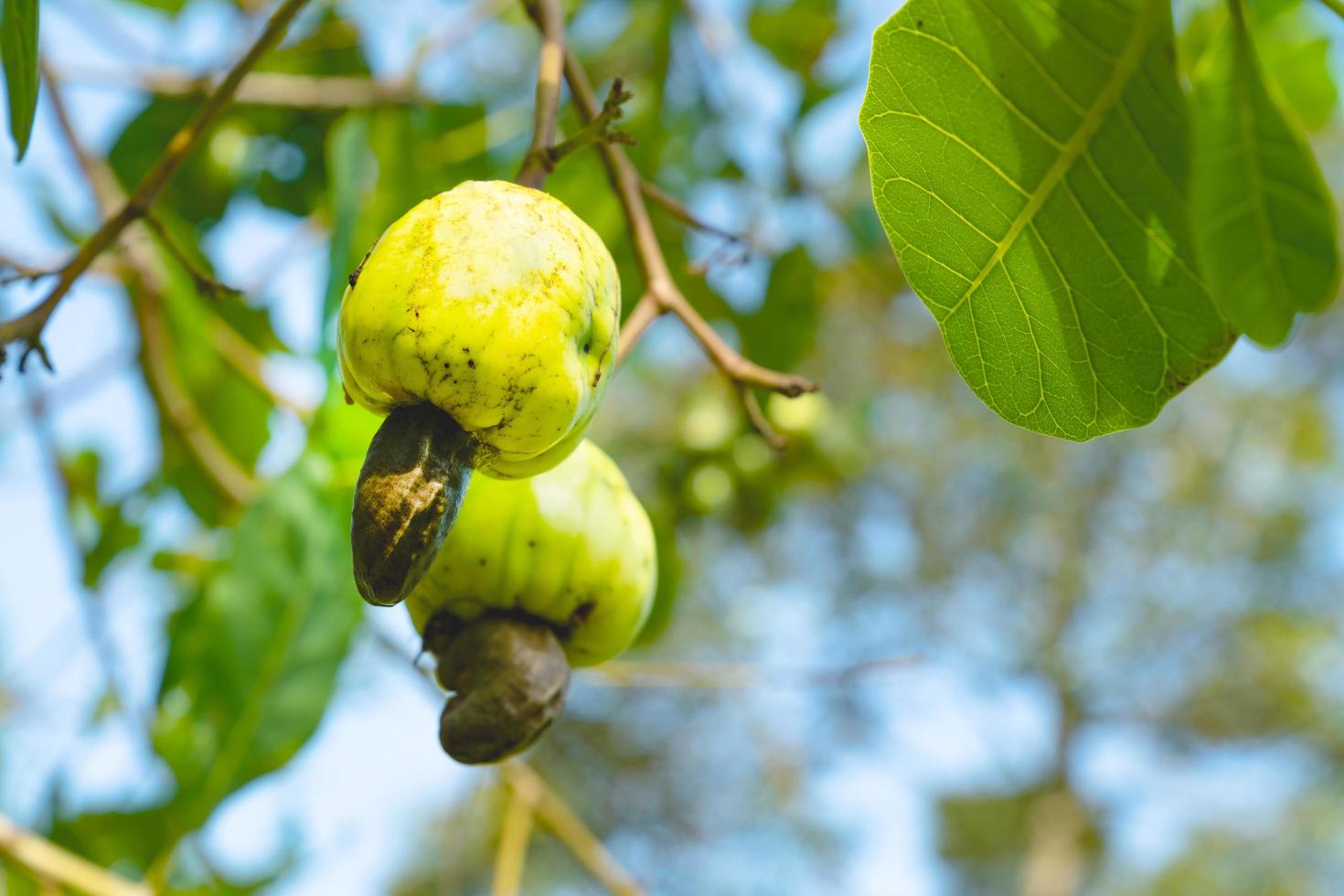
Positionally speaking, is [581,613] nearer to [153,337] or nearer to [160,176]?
[160,176]

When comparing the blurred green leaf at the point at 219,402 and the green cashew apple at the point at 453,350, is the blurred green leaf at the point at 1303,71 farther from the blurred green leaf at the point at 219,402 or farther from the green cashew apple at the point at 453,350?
the blurred green leaf at the point at 219,402

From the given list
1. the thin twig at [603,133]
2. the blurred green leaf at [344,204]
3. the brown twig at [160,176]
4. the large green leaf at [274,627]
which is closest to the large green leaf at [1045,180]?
the thin twig at [603,133]

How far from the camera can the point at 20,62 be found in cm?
67

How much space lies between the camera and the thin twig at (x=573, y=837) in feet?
4.28

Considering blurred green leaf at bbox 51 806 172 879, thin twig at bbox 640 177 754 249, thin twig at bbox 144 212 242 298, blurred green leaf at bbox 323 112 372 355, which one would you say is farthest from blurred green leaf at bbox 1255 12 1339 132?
blurred green leaf at bbox 51 806 172 879

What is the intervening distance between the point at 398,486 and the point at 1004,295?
13.9 inches

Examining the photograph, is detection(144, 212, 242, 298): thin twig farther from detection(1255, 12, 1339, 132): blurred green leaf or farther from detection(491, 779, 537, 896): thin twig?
detection(1255, 12, 1339, 132): blurred green leaf

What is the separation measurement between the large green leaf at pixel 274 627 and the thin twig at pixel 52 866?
117mm

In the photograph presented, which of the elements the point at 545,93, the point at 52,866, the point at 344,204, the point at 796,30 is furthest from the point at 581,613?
the point at 796,30

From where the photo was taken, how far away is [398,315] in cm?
55

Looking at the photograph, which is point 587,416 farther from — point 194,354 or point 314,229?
point 314,229

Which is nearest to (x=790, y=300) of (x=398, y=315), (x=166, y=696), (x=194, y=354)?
(x=194, y=354)

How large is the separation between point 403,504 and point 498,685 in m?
0.20

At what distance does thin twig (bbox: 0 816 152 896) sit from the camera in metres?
1.12
